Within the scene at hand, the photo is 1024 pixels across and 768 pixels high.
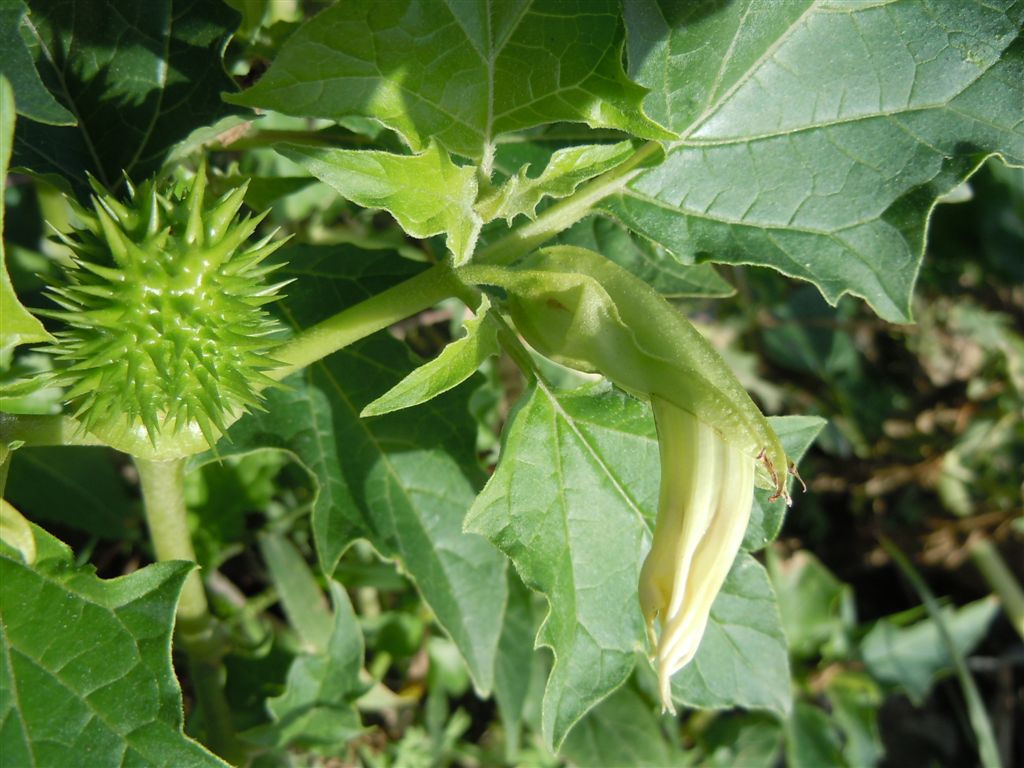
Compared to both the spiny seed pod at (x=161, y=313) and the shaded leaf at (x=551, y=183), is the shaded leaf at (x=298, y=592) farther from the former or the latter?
the shaded leaf at (x=551, y=183)

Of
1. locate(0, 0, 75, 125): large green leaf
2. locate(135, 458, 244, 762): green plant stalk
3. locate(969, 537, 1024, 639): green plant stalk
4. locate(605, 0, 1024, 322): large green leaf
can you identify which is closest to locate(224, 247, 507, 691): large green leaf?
locate(135, 458, 244, 762): green plant stalk

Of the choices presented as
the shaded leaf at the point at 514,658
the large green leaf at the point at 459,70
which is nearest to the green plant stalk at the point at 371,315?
the large green leaf at the point at 459,70

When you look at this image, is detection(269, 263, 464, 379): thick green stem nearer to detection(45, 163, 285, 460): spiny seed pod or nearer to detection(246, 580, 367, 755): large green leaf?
detection(45, 163, 285, 460): spiny seed pod

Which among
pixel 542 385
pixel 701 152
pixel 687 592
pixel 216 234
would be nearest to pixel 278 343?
pixel 216 234

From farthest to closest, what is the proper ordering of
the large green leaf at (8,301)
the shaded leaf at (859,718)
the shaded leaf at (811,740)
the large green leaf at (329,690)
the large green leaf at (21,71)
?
the shaded leaf at (859,718)
the shaded leaf at (811,740)
the large green leaf at (329,690)
the large green leaf at (21,71)
the large green leaf at (8,301)

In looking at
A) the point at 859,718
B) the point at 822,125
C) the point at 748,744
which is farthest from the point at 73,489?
the point at 859,718

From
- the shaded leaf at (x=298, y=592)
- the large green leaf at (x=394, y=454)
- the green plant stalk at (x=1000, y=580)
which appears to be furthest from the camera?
the green plant stalk at (x=1000, y=580)
